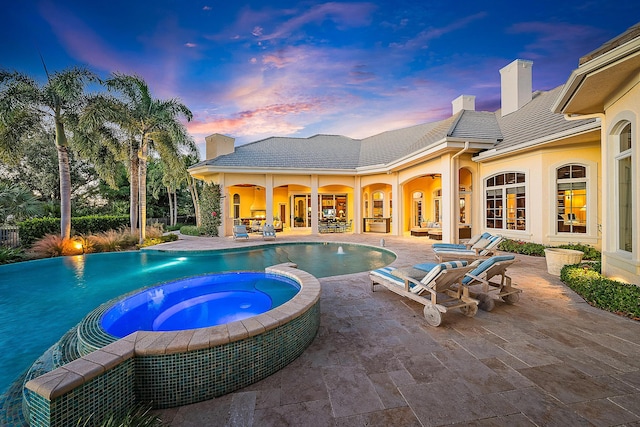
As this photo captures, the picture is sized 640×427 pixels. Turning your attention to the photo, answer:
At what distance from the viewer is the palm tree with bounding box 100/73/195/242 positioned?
41.1 ft

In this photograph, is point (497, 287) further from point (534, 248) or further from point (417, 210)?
point (417, 210)

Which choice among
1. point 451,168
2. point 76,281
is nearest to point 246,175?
point 76,281

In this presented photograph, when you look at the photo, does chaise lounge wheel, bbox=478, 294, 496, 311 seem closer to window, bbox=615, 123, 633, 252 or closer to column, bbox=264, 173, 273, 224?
window, bbox=615, 123, 633, 252

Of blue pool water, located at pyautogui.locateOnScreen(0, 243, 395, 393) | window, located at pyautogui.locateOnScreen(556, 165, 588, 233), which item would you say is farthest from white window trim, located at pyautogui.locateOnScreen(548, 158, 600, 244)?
blue pool water, located at pyautogui.locateOnScreen(0, 243, 395, 393)

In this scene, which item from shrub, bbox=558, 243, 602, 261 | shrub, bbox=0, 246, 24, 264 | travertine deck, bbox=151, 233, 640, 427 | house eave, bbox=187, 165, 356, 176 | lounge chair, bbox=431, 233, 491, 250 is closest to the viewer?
travertine deck, bbox=151, 233, 640, 427

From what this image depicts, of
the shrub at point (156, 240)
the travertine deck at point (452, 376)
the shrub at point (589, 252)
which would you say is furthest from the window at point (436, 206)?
the shrub at point (156, 240)

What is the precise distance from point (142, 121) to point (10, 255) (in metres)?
7.56

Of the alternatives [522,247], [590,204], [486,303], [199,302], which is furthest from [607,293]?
[199,302]

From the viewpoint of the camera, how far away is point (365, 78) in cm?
1342

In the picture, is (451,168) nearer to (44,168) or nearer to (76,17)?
(76,17)

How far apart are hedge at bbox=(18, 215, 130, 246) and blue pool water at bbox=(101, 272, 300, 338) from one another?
10.9 m

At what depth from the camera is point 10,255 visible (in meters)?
9.70

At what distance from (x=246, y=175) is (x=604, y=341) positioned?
1620cm

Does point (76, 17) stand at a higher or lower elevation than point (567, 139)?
higher
